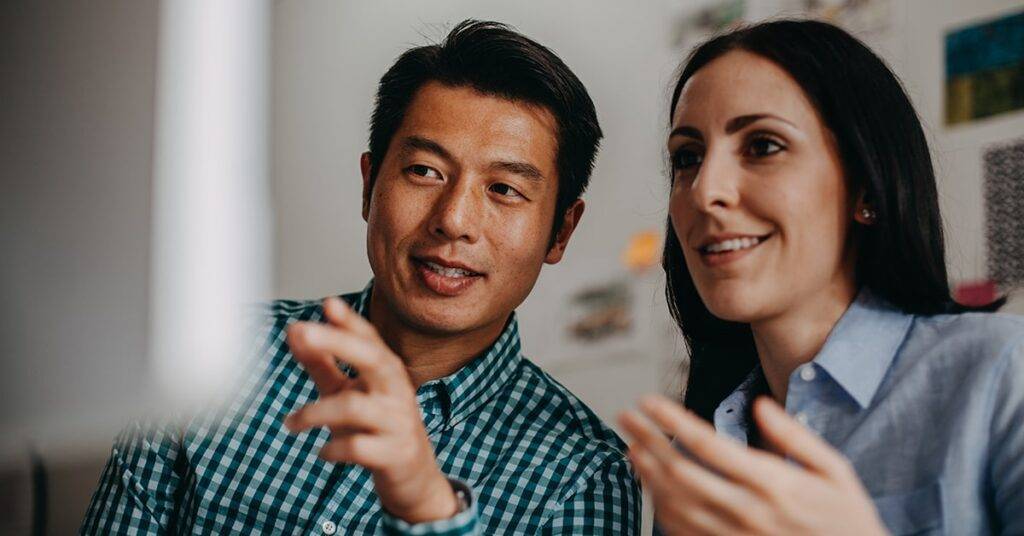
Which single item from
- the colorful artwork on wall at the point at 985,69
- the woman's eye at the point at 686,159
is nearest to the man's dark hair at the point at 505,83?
the woman's eye at the point at 686,159

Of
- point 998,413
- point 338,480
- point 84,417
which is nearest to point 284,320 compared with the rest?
point 338,480

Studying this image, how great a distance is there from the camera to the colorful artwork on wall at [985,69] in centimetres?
147

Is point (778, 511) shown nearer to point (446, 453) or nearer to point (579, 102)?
point (446, 453)

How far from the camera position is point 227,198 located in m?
2.60

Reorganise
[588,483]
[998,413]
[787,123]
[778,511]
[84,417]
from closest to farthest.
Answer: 1. [778,511]
2. [998,413]
3. [787,123]
4. [588,483]
5. [84,417]

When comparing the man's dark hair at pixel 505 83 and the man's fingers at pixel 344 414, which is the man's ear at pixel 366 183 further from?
the man's fingers at pixel 344 414

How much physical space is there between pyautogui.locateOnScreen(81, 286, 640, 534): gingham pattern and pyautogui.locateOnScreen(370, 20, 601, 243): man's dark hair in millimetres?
224

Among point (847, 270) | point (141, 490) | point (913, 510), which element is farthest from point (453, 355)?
point (913, 510)

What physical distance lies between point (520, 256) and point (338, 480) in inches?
12.8

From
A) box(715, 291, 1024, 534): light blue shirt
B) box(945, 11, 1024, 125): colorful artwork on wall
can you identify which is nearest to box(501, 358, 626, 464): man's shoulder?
box(715, 291, 1024, 534): light blue shirt

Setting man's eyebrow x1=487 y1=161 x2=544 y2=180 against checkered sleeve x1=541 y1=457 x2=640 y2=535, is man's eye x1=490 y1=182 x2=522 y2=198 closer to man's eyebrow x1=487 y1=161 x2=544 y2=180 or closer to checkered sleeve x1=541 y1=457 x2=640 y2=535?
man's eyebrow x1=487 y1=161 x2=544 y2=180

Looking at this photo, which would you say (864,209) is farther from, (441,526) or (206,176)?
(206,176)

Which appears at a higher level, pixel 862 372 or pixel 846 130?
pixel 846 130

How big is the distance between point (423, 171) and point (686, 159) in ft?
1.20
